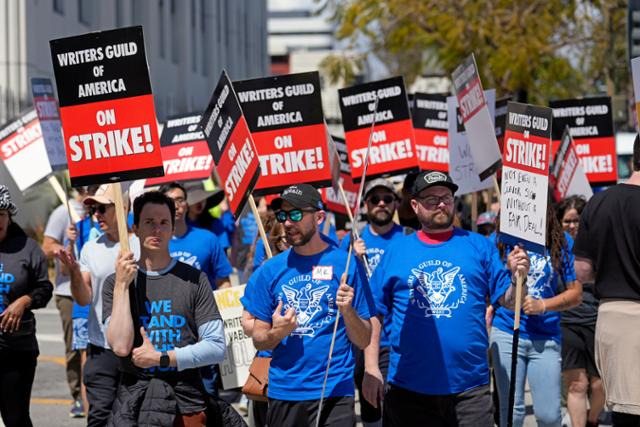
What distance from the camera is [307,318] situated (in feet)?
20.2

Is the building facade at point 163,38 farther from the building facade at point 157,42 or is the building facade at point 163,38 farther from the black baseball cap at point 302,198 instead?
the black baseball cap at point 302,198

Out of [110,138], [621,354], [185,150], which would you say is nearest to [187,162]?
[185,150]

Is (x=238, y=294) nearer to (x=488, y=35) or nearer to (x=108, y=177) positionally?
(x=108, y=177)

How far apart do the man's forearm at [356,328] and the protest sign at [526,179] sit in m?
1.19

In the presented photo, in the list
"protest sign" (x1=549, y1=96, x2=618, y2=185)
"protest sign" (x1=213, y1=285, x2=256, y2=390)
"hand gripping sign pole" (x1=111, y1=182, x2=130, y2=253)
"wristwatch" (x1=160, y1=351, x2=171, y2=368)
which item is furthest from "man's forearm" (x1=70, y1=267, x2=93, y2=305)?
"protest sign" (x1=549, y1=96, x2=618, y2=185)

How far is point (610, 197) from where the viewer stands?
5926 mm

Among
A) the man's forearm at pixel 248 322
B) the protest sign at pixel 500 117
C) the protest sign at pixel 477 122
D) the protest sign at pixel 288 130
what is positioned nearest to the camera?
the man's forearm at pixel 248 322

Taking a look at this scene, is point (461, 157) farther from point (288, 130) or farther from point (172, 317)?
point (172, 317)

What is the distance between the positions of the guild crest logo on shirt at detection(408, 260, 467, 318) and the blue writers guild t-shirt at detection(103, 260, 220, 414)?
1095 mm

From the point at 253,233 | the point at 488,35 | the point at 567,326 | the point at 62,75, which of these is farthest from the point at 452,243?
the point at 488,35

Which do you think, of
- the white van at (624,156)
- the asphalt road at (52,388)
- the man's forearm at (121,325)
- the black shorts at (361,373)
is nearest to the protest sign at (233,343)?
the black shorts at (361,373)

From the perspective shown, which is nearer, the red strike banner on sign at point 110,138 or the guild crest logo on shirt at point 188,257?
the red strike banner on sign at point 110,138

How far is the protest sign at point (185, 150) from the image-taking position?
1078 cm

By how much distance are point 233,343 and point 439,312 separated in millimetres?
2703
